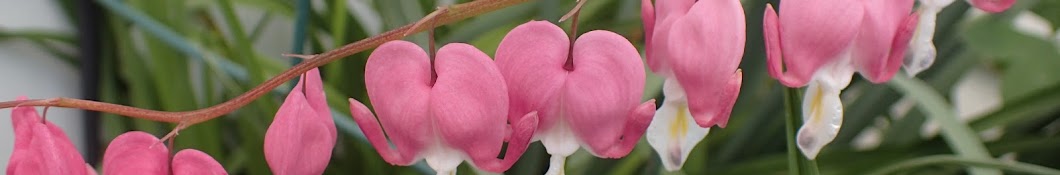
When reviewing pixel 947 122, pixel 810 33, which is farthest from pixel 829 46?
pixel 947 122

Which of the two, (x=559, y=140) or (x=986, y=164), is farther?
(x=986, y=164)

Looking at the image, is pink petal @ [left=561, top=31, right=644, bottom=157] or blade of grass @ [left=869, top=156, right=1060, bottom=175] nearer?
pink petal @ [left=561, top=31, right=644, bottom=157]

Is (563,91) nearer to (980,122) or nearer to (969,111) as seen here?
(980,122)

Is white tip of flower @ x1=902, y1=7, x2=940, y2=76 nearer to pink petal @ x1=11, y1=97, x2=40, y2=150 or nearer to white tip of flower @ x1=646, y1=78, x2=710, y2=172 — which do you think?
white tip of flower @ x1=646, y1=78, x2=710, y2=172

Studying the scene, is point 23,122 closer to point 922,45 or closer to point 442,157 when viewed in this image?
point 442,157

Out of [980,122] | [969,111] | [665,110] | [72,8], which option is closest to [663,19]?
[665,110]

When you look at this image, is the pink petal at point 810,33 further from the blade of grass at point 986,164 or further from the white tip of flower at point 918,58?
the blade of grass at point 986,164

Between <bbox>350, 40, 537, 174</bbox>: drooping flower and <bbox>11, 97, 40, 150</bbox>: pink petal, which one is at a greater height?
<bbox>11, 97, 40, 150</bbox>: pink petal

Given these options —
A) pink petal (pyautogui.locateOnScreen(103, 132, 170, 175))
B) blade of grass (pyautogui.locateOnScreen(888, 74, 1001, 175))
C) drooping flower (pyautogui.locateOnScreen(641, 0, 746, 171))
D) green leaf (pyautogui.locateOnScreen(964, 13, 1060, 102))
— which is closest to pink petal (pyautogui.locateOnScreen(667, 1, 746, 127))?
drooping flower (pyautogui.locateOnScreen(641, 0, 746, 171))
